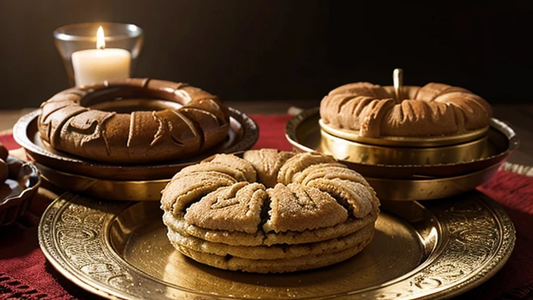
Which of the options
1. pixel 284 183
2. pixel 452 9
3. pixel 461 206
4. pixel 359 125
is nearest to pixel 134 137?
pixel 284 183

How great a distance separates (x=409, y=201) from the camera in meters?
2.43

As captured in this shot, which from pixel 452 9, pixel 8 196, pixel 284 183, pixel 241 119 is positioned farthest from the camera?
pixel 452 9

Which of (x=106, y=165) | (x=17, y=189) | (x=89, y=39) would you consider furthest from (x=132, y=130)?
(x=89, y=39)

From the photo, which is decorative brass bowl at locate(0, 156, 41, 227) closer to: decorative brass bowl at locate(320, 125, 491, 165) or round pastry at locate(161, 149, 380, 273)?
round pastry at locate(161, 149, 380, 273)

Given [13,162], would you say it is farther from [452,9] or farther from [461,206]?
[452,9]

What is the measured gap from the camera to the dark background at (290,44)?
451 cm

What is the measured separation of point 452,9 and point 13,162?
3.03 metres

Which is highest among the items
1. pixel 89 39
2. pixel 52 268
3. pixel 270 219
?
pixel 89 39

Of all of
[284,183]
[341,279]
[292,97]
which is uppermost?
[284,183]

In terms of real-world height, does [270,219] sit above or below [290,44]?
above

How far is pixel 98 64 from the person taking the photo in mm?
3385

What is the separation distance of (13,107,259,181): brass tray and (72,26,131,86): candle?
0.55m

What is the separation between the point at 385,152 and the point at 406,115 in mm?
147

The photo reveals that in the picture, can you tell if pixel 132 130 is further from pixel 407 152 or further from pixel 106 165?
pixel 407 152
